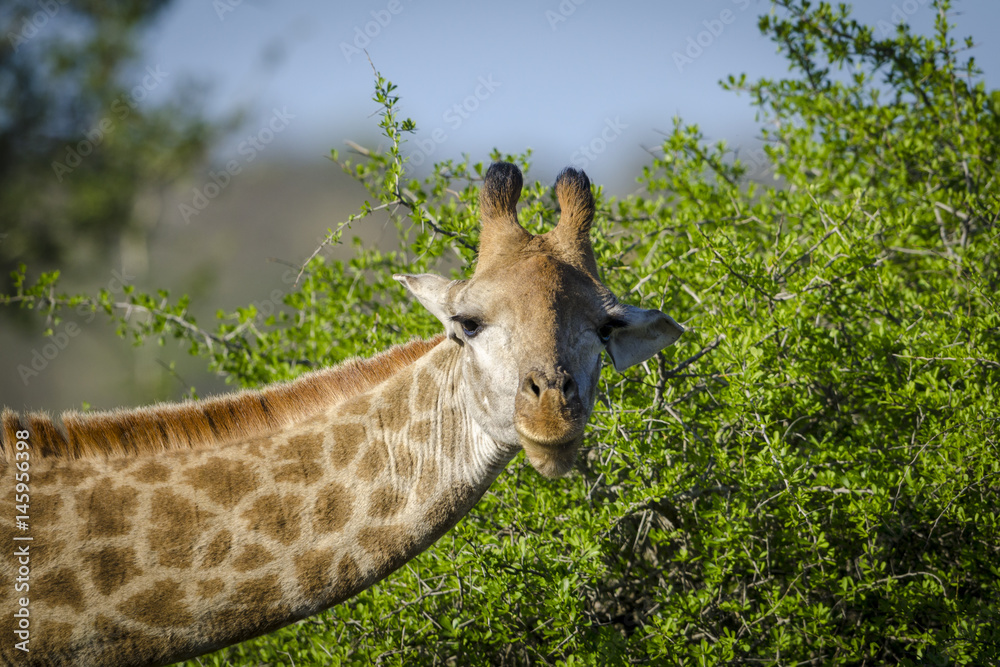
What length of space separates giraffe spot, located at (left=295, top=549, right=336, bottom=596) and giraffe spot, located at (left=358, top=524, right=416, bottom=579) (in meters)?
0.16

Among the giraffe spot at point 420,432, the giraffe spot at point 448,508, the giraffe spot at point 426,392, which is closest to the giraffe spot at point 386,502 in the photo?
the giraffe spot at point 448,508

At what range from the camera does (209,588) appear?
2.99 meters

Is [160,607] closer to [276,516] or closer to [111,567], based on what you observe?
[111,567]

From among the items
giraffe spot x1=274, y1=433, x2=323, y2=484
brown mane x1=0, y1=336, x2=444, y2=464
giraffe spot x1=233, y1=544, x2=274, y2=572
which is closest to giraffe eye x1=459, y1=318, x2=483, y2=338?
brown mane x1=0, y1=336, x2=444, y2=464

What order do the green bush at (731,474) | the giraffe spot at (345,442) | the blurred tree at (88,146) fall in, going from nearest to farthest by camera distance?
1. the giraffe spot at (345,442)
2. the green bush at (731,474)
3. the blurred tree at (88,146)

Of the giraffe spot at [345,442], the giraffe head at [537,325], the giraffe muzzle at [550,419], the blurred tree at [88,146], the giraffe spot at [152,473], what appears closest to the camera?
the giraffe muzzle at [550,419]

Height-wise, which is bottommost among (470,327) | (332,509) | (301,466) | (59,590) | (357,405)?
(59,590)

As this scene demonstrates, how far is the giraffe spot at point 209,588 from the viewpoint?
2.98 metres

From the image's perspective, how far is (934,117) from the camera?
267 inches

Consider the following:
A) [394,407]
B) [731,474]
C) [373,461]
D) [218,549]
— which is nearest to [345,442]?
[373,461]

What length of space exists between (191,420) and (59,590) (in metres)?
0.85

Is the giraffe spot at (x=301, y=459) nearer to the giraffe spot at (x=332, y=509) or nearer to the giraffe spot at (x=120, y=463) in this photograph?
the giraffe spot at (x=332, y=509)

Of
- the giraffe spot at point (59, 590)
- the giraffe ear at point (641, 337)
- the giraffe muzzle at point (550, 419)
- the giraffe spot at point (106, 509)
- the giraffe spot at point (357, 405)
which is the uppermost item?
the giraffe ear at point (641, 337)

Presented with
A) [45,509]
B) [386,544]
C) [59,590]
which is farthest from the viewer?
[386,544]
